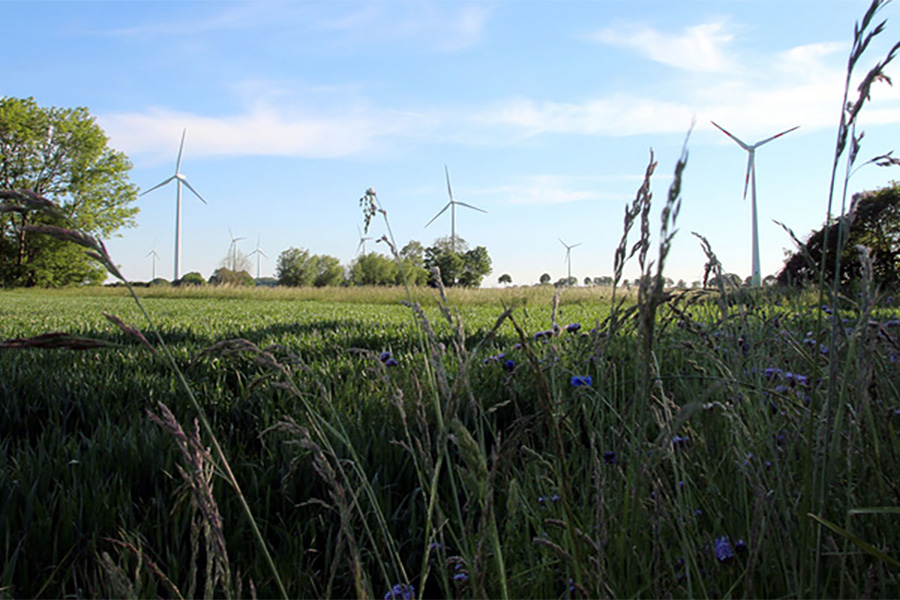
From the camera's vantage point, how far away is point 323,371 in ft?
12.7

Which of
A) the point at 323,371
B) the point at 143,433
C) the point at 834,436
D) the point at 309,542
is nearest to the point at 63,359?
the point at 323,371

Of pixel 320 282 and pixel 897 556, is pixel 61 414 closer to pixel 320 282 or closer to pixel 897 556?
pixel 897 556

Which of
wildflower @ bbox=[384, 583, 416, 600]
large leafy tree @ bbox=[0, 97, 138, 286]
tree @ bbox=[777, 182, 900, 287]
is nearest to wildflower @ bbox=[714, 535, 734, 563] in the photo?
wildflower @ bbox=[384, 583, 416, 600]

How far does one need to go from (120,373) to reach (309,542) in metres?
2.92

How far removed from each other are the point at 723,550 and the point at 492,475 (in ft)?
2.98

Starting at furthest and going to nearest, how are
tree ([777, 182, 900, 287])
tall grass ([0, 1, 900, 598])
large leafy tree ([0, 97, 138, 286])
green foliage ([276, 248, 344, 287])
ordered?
green foliage ([276, 248, 344, 287]) → large leafy tree ([0, 97, 138, 286]) → tree ([777, 182, 900, 287]) → tall grass ([0, 1, 900, 598])

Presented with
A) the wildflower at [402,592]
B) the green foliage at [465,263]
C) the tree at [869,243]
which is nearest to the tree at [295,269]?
the green foliage at [465,263]

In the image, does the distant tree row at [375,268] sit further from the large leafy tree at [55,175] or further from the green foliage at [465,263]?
the large leafy tree at [55,175]

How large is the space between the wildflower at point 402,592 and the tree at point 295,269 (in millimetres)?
70470

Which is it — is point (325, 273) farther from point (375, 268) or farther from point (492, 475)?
point (492, 475)

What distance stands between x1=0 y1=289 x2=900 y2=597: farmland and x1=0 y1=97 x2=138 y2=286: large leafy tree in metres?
42.4

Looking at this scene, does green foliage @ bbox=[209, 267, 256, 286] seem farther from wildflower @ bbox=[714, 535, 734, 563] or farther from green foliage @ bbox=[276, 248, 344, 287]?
wildflower @ bbox=[714, 535, 734, 563]

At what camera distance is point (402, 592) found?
49.3 inches

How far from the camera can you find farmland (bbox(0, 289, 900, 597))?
3.19 feet
